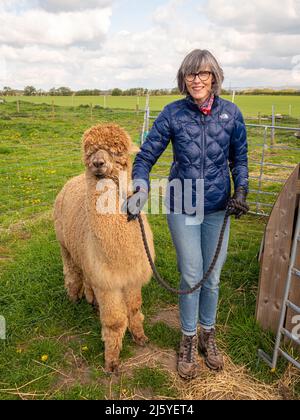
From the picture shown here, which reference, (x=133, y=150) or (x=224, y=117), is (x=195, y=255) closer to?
(x=133, y=150)

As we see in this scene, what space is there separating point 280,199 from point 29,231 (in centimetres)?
422

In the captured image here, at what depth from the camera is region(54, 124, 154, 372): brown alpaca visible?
2.79 metres

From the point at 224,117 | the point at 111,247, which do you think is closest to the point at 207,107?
the point at 224,117

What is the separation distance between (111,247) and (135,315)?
0.93 metres

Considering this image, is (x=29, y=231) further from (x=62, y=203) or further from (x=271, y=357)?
(x=271, y=357)

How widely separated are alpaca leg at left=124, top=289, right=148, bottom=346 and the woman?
445mm

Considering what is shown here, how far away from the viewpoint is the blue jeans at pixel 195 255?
9.47 feet

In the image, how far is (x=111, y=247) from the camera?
2.95m

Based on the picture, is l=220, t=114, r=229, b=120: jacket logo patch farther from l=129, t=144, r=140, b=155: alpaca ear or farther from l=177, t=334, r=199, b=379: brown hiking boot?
l=177, t=334, r=199, b=379: brown hiking boot

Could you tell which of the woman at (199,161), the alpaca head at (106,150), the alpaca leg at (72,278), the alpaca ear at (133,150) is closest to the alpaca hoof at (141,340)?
the woman at (199,161)

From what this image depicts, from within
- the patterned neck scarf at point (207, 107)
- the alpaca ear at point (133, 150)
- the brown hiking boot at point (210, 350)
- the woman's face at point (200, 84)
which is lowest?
the brown hiking boot at point (210, 350)

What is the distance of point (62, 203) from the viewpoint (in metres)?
4.23

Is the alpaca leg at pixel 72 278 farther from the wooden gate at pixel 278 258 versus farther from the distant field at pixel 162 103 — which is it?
the distant field at pixel 162 103
